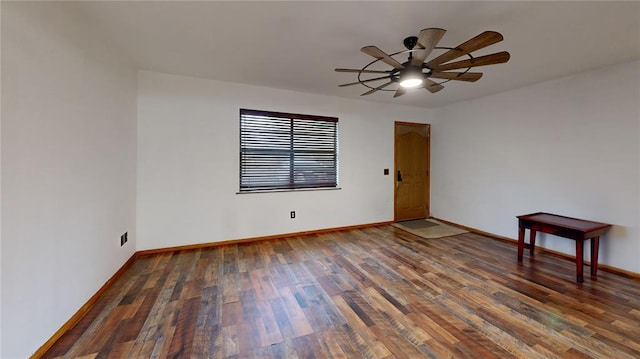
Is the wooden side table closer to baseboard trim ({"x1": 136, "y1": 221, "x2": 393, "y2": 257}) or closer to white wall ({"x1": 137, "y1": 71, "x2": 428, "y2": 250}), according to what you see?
baseboard trim ({"x1": 136, "y1": 221, "x2": 393, "y2": 257})

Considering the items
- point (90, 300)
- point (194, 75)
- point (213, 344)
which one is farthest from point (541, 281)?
point (194, 75)

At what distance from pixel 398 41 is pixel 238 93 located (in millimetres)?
2370

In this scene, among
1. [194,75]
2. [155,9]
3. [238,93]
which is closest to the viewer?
[155,9]

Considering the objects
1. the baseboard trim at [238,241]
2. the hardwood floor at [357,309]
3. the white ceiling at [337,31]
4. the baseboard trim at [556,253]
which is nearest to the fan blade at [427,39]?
the white ceiling at [337,31]

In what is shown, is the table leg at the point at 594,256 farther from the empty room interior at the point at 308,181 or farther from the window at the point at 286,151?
the window at the point at 286,151

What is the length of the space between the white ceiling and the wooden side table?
184cm

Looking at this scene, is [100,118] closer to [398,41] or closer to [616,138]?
[398,41]

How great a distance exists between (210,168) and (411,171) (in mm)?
3875

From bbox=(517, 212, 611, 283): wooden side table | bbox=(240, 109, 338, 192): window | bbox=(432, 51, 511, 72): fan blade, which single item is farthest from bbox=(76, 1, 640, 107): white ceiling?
bbox=(517, 212, 611, 283): wooden side table

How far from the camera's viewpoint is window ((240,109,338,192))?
12.3 feet

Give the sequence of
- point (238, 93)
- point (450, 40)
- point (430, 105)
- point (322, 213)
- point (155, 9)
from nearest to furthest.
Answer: point (155, 9), point (450, 40), point (238, 93), point (322, 213), point (430, 105)

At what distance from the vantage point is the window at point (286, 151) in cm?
376

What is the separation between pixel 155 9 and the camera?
1.86m

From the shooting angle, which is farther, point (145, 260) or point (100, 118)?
point (145, 260)
